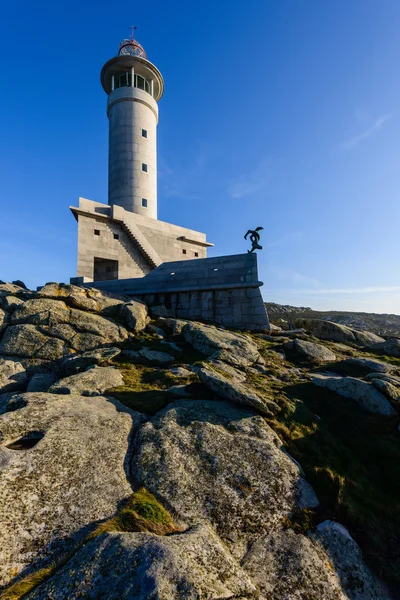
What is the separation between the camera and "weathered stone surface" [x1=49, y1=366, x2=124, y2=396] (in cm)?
895

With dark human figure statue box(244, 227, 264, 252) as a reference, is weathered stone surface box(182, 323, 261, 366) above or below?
below

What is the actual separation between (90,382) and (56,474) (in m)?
4.01

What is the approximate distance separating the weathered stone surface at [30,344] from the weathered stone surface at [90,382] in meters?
3.03

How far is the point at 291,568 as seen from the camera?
4832 millimetres

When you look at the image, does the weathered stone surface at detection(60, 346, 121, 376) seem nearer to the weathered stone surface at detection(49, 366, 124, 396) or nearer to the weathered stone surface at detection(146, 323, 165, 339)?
the weathered stone surface at detection(49, 366, 124, 396)

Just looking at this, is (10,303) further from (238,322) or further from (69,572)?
(69,572)

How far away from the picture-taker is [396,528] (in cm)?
595

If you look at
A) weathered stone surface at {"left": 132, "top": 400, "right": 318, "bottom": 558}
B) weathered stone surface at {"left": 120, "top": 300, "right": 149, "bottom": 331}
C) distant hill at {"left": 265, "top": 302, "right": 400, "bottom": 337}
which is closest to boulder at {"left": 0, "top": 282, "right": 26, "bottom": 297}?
weathered stone surface at {"left": 120, "top": 300, "right": 149, "bottom": 331}

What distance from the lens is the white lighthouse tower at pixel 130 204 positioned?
28.5 meters

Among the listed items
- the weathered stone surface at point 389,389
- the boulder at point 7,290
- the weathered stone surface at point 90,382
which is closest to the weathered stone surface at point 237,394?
the weathered stone surface at point 90,382

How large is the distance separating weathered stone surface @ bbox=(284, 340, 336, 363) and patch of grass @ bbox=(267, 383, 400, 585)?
4.54 metres

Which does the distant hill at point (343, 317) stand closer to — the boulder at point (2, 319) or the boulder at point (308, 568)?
the boulder at point (2, 319)

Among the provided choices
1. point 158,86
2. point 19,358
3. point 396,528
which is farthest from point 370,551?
point 158,86

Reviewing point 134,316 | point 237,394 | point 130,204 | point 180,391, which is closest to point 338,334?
point 134,316
